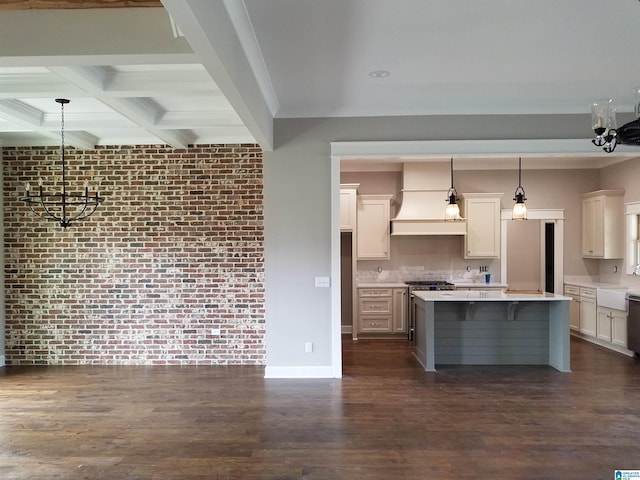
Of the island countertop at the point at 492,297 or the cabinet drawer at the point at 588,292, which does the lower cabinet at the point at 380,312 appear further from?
the cabinet drawer at the point at 588,292

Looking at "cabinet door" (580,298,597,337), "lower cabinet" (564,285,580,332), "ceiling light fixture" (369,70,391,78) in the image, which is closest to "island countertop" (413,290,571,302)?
"cabinet door" (580,298,597,337)

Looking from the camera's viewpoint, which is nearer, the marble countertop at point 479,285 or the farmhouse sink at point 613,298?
the farmhouse sink at point 613,298

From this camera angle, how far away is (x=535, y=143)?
169 inches

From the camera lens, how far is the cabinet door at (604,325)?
554 cm

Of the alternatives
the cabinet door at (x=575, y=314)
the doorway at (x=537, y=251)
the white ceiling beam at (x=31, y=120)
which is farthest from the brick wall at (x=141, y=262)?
the cabinet door at (x=575, y=314)

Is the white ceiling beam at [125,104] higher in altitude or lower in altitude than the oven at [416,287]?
higher

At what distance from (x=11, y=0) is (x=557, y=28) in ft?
11.0

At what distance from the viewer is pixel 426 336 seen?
4.61 metres

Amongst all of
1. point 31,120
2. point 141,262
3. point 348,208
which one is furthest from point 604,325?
point 31,120

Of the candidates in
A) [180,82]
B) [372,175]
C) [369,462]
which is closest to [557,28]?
[180,82]

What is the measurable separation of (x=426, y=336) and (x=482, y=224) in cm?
283

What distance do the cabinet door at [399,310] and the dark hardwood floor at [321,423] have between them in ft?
5.34

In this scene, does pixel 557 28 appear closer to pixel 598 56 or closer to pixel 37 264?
pixel 598 56

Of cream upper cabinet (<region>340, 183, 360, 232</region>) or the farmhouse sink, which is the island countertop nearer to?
the farmhouse sink
